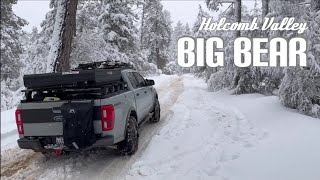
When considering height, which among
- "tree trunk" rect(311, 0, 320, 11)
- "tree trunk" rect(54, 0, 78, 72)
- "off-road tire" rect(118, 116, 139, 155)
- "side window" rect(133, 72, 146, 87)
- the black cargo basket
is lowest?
"off-road tire" rect(118, 116, 139, 155)

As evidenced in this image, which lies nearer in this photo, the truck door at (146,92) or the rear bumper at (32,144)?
the rear bumper at (32,144)

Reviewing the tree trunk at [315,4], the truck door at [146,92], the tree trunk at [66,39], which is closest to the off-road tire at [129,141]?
the truck door at [146,92]

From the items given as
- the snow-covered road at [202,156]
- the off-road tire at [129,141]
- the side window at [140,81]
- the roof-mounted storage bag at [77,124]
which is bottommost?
the snow-covered road at [202,156]

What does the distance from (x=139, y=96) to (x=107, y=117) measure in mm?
2327

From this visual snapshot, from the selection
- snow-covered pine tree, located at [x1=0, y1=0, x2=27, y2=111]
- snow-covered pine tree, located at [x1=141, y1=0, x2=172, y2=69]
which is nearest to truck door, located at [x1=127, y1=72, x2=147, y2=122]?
snow-covered pine tree, located at [x1=0, y1=0, x2=27, y2=111]

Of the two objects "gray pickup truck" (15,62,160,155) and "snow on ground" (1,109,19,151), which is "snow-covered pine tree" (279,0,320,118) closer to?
"gray pickup truck" (15,62,160,155)

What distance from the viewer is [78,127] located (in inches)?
219

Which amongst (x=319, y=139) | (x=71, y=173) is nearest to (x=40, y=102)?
(x=71, y=173)

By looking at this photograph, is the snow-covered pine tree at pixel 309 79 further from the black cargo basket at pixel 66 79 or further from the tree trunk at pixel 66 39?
the tree trunk at pixel 66 39

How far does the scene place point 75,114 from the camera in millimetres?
5543

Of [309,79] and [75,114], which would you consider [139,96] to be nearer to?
[75,114]

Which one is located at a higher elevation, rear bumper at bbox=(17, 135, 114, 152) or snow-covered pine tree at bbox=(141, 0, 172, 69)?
snow-covered pine tree at bbox=(141, 0, 172, 69)

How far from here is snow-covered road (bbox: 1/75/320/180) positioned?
5508 millimetres

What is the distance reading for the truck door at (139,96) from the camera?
25.4ft
